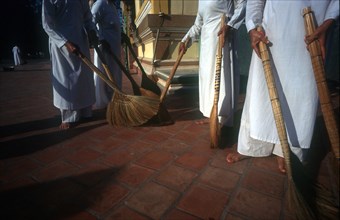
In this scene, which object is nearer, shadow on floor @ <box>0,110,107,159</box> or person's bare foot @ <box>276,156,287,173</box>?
person's bare foot @ <box>276,156,287,173</box>

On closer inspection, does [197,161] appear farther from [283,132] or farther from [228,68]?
[228,68]

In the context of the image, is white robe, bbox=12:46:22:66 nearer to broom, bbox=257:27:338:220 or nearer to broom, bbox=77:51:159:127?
broom, bbox=77:51:159:127

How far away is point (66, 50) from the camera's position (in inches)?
115

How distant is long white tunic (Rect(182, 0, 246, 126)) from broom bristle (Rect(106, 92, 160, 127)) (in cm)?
69

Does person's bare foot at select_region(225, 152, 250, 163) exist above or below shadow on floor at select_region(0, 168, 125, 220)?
above

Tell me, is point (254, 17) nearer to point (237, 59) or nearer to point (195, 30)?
point (237, 59)

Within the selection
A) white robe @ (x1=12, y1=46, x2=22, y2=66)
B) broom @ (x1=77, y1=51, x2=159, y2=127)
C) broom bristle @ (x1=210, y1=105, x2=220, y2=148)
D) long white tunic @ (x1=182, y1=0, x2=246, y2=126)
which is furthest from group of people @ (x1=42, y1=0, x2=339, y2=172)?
white robe @ (x1=12, y1=46, x2=22, y2=66)

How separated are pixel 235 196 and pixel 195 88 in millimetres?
3437

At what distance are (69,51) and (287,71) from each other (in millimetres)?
2480

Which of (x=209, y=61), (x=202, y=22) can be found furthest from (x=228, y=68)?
(x=202, y=22)

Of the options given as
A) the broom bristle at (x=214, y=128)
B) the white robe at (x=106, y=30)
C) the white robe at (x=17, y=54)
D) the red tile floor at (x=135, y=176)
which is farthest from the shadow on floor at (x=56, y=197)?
the white robe at (x=17, y=54)

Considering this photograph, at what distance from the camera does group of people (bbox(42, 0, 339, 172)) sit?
163cm

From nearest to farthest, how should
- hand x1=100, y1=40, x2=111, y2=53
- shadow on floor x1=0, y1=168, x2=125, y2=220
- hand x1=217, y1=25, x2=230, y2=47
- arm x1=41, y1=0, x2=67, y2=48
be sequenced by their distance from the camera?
shadow on floor x1=0, y1=168, x2=125, y2=220, hand x1=217, y1=25, x2=230, y2=47, arm x1=41, y1=0, x2=67, y2=48, hand x1=100, y1=40, x2=111, y2=53

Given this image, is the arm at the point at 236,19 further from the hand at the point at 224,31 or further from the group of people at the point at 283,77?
the group of people at the point at 283,77
